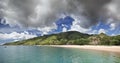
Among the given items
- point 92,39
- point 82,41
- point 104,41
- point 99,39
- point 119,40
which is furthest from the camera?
point 82,41

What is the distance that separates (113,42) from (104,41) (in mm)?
22027

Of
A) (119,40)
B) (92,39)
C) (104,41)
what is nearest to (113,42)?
(119,40)

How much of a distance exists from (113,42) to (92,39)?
4748 cm

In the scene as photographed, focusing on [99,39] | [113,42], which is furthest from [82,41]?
[113,42]

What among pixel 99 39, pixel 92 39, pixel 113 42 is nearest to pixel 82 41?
pixel 92 39

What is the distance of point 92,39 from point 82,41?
14958 millimetres

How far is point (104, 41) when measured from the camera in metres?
148

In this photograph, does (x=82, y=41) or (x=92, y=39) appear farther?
(x=82, y=41)

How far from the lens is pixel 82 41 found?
606ft

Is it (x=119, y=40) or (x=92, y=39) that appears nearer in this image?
(x=119, y=40)

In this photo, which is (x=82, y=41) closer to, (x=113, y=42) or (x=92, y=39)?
(x=92, y=39)

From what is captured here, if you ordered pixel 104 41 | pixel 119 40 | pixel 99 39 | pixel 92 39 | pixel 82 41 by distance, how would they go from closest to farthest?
pixel 119 40 < pixel 104 41 < pixel 99 39 < pixel 92 39 < pixel 82 41

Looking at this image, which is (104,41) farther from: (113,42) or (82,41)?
(82,41)

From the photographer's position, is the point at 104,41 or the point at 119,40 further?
the point at 104,41
